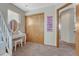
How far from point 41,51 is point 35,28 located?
487mm

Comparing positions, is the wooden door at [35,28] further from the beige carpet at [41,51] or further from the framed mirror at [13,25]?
the framed mirror at [13,25]

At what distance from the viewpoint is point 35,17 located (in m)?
2.31

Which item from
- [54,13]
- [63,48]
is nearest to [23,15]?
[54,13]

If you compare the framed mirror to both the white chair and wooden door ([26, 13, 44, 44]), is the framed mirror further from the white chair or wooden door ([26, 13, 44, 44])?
wooden door ([26, 13, 44, 44])

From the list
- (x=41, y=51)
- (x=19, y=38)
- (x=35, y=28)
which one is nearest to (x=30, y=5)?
(x=35, y=28)

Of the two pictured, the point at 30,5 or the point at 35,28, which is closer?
the point at 30,5

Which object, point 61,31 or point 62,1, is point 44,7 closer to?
A: point 62,1

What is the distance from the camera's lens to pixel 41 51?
224 cm

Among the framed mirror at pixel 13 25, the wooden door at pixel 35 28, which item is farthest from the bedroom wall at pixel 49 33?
the framed mirror at pixel 13 25

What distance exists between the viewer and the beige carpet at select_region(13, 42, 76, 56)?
7.16ft

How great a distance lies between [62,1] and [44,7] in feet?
1.20

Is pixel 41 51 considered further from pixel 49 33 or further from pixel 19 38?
pixel 19 38

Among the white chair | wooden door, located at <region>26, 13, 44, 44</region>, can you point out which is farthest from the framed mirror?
wooden door, located at <region>26, 13, 44, 44</region>

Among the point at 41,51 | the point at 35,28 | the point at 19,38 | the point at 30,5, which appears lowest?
the point at 41,51
